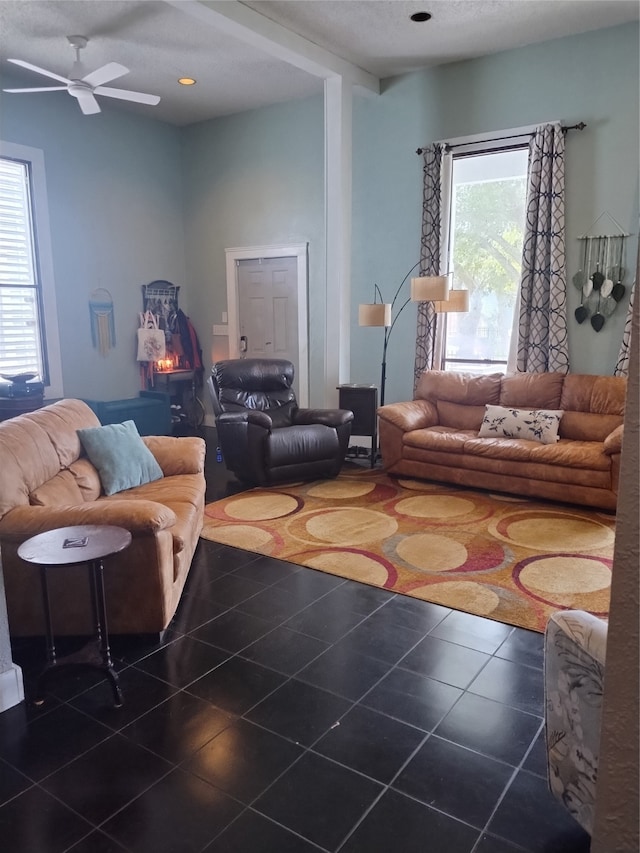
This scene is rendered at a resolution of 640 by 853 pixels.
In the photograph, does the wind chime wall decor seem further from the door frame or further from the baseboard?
the baseboard

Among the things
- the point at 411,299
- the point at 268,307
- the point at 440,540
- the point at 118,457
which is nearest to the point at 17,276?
the point at 268,307

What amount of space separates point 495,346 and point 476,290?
21.3 inches

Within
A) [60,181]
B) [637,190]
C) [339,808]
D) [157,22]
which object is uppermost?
[157,22]

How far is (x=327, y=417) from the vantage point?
5191 millimetres

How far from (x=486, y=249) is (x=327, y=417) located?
2110 mm

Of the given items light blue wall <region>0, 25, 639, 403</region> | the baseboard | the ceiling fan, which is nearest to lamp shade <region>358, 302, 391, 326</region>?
light blue wall <region>0, 25, 639, 403</region>

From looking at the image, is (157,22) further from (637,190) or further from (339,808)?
(339,808)

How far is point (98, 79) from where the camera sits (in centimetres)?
454

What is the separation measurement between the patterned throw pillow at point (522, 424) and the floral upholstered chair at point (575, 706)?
3.25 m

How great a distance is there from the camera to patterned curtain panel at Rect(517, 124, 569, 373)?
4.96m

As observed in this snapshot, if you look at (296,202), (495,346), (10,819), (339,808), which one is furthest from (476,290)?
(10,819)

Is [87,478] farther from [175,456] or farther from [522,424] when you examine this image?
[522,424]

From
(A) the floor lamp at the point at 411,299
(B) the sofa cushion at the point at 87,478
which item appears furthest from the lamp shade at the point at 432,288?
(B) the sofa cushion at the point at 87,478

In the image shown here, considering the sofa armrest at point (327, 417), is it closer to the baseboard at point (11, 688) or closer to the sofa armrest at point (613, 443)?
the sofa armrest at point (613, 443)
